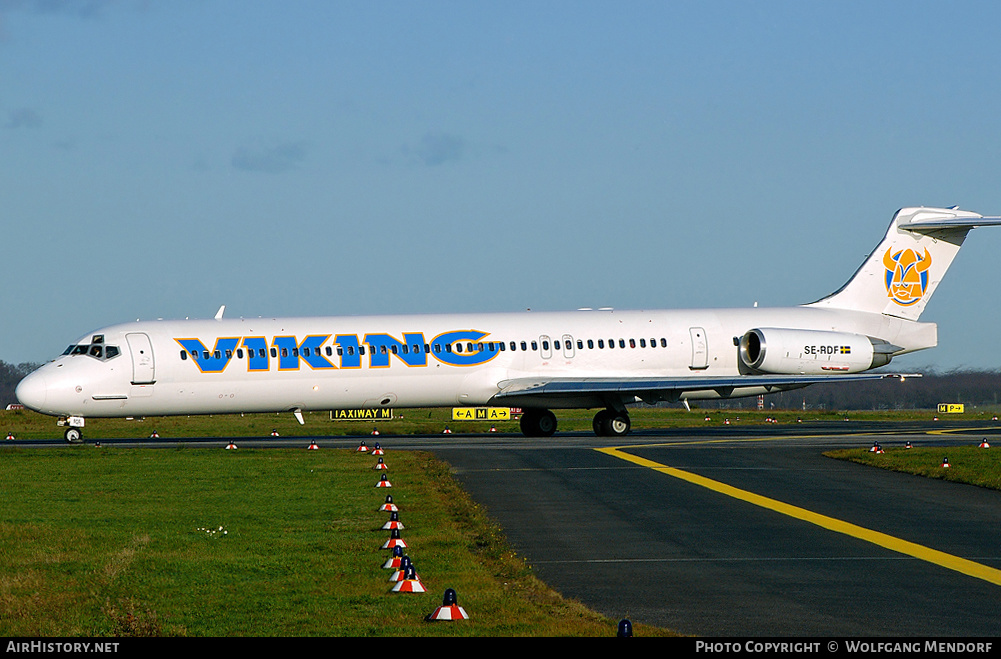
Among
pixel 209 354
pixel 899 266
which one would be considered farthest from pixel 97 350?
pixel 899 266

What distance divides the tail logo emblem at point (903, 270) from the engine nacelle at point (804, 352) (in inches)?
106

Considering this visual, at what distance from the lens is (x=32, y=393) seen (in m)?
35.8

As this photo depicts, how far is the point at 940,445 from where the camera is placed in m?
34.9

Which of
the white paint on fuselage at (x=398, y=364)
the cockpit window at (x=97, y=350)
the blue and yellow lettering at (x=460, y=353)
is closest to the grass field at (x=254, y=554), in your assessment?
the white paint on fuselage at (x=398, y=364)

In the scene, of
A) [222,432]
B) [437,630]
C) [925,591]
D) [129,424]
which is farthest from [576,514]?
[129,424]

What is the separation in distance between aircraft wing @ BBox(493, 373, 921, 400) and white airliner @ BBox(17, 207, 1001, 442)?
68 mm

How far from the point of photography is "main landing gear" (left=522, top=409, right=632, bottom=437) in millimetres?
41219

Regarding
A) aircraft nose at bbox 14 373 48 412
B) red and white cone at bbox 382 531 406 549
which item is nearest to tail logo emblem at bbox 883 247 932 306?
aircraft nose at bbox 14 373 48 412

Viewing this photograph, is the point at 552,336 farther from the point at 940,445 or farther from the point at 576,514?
the point at 576,514

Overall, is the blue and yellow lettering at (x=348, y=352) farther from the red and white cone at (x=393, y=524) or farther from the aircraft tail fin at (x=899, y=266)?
the red and white cone at (x=393, y=524)

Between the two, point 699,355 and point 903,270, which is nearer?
point 699,355

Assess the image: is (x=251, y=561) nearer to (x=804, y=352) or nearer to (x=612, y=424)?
(x=612, y=424)

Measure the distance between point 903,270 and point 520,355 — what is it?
16145mm
